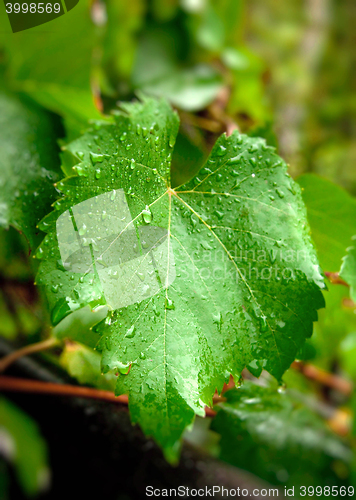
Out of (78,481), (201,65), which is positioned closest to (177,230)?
(78,481)

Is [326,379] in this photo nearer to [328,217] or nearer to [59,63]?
[328,217]

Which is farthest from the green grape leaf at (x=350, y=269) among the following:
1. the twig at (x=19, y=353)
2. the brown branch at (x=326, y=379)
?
the brown branch at (x=326, y=379)

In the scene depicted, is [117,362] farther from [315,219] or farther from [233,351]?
[315,219]

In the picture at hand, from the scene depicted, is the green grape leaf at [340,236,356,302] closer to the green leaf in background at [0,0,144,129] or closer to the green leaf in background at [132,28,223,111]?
the green leaf in background at [0,0,144,129]

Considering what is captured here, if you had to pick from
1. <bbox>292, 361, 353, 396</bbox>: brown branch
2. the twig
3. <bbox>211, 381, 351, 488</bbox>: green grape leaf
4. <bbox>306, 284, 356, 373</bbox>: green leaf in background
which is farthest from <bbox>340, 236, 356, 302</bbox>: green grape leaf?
<bbox>292, 361, 353, 396</bbox>: brown branch

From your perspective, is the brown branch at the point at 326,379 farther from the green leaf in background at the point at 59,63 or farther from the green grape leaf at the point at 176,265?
the green leaf in background at the point at 59,63

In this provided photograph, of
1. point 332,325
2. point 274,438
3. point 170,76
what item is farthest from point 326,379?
point 170,76
